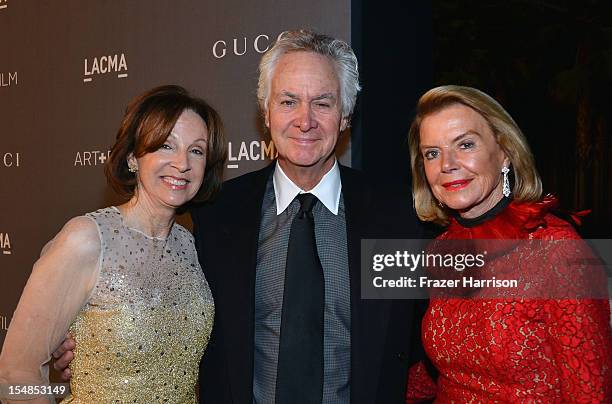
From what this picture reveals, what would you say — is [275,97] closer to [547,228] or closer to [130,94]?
[547,228]

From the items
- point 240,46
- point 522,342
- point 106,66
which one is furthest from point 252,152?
point 522,342

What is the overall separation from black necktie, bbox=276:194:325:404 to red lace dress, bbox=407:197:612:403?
35cm

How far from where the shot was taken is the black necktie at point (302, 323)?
1.92m

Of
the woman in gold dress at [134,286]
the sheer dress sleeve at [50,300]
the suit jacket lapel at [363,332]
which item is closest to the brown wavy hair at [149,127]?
the woman in gold dress at [134,286]

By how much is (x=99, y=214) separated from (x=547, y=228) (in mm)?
1337

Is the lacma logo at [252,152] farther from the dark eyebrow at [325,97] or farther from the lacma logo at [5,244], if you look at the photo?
the lacma logo at [5,244]

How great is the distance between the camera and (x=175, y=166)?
6.59 feet

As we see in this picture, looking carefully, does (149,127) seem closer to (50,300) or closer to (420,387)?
(50,300)

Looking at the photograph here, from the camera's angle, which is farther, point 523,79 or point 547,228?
point 523,79

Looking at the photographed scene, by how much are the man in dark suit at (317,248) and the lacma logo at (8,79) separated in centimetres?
264

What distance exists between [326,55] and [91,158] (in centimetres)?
210

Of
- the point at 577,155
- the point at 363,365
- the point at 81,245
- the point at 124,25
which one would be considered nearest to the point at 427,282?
the point at 363,365

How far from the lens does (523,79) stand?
6070 millimetres

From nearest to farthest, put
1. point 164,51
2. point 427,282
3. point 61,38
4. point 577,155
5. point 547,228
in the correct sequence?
point 547,228 < point 427,282 < point 164,51 < point 61,38 < point 577,155
